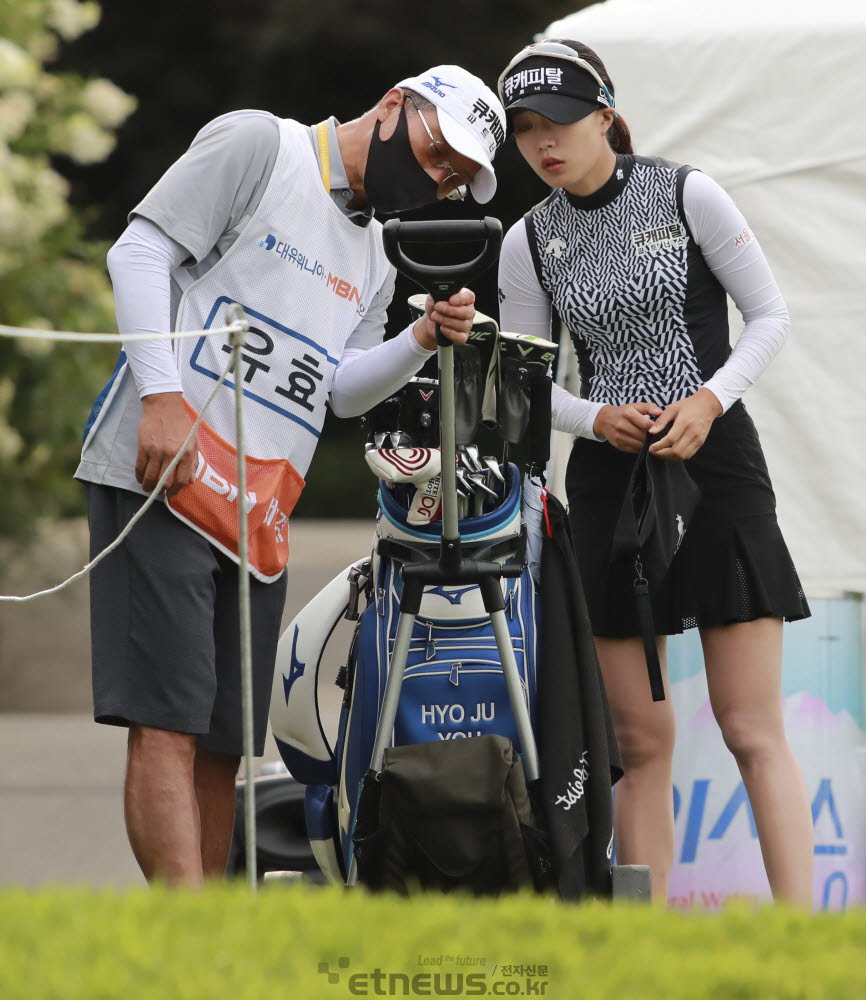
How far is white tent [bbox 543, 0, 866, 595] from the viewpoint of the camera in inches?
164

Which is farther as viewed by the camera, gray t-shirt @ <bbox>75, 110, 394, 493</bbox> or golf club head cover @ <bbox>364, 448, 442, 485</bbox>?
golf club head cover @ <bbox>364, 448, 442, 485</bbox>

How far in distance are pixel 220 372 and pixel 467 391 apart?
0.50 meters

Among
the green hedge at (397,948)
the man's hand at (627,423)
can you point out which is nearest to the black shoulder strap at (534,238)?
the man's hand at (627,423)

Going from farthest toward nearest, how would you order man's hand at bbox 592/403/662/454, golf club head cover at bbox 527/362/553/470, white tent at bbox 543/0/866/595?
white tent at bbox 543/0/866/595, man's hand at bbox 592/403/662/454, golf club head cover at bbox 527/362/553/470

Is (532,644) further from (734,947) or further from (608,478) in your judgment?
(734,947)

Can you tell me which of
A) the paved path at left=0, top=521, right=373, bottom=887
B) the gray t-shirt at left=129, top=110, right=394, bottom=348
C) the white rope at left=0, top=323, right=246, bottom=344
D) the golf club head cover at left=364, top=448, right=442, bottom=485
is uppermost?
the gray t-shirt at left=129, top=110, right=394, bottom=348

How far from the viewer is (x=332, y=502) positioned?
59.5 feet

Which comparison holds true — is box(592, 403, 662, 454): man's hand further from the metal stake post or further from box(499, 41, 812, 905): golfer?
the metal stake post

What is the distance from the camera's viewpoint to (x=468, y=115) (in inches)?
120

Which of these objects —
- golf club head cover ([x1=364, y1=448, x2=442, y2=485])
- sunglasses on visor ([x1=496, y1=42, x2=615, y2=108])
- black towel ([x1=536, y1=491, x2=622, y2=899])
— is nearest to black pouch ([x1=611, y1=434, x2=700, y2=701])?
black towel ([x1=536, y1=491, x2=622, y2=899])

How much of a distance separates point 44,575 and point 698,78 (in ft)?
17.0

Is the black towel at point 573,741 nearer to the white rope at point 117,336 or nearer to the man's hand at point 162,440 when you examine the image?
the man's hand at point 162,440

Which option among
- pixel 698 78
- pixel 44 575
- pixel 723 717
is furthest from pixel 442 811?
pixel 44 575

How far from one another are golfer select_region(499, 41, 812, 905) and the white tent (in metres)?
0.88
